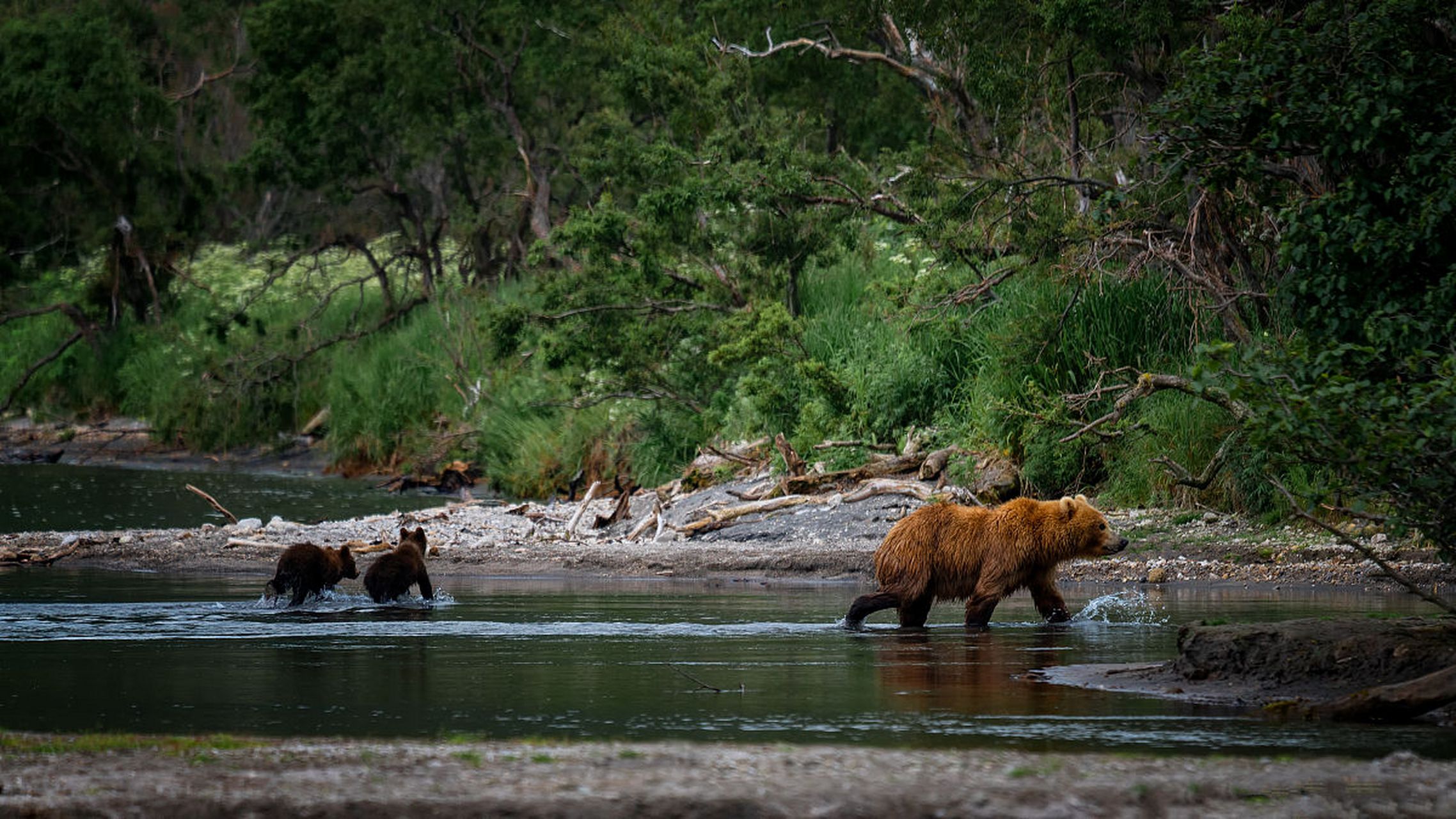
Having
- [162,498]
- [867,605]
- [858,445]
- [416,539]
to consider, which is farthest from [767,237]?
[867,605]

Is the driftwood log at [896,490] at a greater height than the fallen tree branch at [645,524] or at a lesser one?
greater

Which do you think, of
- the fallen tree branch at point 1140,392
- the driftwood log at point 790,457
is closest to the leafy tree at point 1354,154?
the fallen tree branch at point 1140,392

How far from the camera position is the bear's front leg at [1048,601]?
12.1 metres

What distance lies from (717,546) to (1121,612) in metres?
5.78

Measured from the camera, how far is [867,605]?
11.7 metres

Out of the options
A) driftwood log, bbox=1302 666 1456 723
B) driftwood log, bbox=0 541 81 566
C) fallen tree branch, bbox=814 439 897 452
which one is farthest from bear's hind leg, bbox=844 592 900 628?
driftwood log, bbox=0 541 81 566

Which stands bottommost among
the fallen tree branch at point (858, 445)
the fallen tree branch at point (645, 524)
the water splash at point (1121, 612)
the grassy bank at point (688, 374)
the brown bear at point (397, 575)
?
the water splash at point (1121, 612)

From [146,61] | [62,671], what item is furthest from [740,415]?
[146,61]

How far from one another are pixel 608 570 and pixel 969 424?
522 centimetres

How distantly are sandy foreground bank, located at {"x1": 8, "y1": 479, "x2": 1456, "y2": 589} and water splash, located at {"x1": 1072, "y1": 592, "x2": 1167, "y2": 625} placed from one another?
1837 mm

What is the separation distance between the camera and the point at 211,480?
106 feet

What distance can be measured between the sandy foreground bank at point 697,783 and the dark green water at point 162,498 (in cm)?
1603

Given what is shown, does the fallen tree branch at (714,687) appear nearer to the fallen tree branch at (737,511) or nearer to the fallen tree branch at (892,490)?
the fallen tree branch at (892,490)

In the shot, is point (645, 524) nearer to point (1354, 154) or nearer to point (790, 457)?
point (790, 457)
